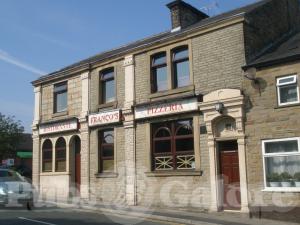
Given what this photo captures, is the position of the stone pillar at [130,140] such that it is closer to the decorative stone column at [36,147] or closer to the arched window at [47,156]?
the arched window at [47,156]

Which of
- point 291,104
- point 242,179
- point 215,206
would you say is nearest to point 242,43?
point 291,104

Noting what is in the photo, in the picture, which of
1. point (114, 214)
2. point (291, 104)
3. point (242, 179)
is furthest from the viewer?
point (114, 214)

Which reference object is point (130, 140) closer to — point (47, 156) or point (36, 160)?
point (47, 156)

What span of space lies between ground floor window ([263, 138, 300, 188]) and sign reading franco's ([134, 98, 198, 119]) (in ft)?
11.0

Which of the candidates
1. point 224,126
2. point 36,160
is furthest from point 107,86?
point 224,126

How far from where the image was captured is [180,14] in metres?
20.2

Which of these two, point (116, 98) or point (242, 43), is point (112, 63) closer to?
point (116, 98)

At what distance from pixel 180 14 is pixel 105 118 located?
6.06m

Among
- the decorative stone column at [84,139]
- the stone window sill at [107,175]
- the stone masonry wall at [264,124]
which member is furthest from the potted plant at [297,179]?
the decorative stone column at [84,139]

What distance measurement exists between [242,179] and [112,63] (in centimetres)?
870

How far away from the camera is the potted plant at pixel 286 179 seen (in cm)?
1401

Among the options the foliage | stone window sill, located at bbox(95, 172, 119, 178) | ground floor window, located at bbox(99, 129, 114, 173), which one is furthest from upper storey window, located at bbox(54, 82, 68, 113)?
the foliage

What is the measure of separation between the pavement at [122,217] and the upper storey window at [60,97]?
719 centimetres

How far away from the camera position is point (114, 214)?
1633 cm
